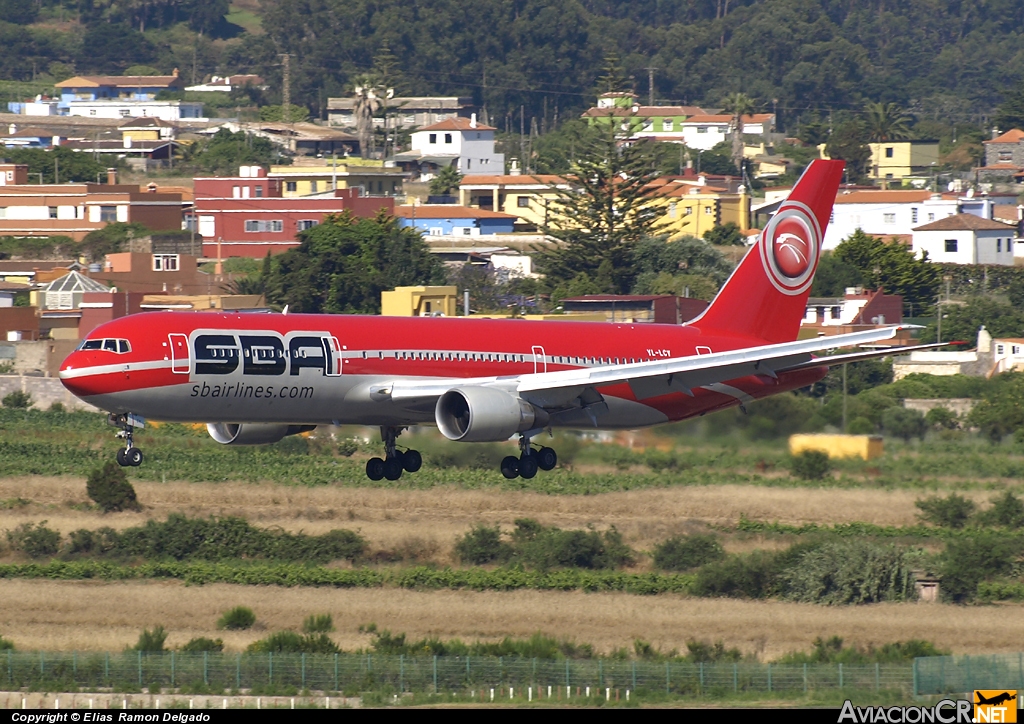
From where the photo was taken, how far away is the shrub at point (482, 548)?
210 feet

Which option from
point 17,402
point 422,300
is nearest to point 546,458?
point 17,402

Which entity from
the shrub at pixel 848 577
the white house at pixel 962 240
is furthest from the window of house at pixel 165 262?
the shrub at pixel 848 577

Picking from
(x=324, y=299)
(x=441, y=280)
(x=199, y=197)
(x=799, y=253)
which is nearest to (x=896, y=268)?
(x=441, y=280)

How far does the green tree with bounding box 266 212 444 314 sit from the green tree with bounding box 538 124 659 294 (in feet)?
39.3

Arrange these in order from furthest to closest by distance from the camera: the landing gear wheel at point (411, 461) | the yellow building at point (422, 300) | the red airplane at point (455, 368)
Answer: the yellow building at point (422, 300) → the landing gear wheel at point (411, 461) → the red airplane at point (455, 368)

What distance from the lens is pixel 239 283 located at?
395 feet

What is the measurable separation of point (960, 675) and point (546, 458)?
1255 centimetres

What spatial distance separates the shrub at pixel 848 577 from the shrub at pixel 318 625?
16113 millimetres

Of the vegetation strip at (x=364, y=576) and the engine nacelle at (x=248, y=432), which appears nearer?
the engine nacelle at (x=248, y=432)

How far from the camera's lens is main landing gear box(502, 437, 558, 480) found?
47938mm

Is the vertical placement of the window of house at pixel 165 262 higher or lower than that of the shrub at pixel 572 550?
higher

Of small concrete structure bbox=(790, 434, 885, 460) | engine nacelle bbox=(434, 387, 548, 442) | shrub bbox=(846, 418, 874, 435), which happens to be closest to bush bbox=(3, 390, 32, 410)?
shrub bbox=(846, 418, 874, 435)

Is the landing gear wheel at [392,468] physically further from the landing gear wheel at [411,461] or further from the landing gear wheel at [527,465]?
the landing gear wheel at [527,465]

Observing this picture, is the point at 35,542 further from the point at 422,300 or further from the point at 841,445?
the point at 422,300
